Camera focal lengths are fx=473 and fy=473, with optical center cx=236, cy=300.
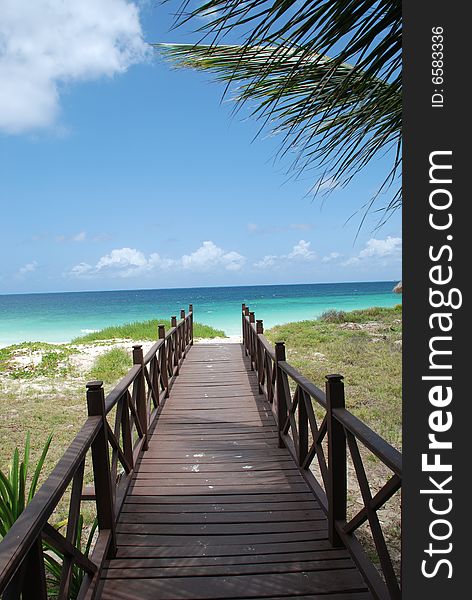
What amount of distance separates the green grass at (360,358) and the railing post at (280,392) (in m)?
1.93

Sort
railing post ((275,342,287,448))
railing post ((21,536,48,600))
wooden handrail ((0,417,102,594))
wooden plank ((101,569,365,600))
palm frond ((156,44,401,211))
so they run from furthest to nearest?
railing post ((275,342,287,448)), wooden plank ((101,569,365,600)), palm frond ((156,44,401,211)), railing post ((21,536,48,600)), wooden handrail ((0,417,102,594))

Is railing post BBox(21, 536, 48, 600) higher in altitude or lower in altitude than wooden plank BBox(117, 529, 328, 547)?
higher

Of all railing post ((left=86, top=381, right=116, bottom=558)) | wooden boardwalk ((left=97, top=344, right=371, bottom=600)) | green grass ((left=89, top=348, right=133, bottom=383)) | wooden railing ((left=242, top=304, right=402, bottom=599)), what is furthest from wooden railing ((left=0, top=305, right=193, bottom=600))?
green grass ((left=89, top=348, right=133, bottom=383))

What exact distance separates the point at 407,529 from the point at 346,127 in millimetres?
1762

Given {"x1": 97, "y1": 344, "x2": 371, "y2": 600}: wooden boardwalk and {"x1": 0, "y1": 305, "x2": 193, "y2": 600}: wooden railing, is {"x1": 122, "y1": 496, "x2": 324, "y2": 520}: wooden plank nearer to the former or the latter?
{"x1": 97, "y1": 344, "x2": 371, "y2": 600}: wooden boardwalk

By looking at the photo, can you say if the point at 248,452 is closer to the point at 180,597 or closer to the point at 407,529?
the point at 180,597

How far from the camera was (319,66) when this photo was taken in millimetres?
2117

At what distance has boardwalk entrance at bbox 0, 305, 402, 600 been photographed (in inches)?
77.0

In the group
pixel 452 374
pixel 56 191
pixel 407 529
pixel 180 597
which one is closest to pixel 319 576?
pixel 180 597

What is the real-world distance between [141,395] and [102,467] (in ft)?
5.60

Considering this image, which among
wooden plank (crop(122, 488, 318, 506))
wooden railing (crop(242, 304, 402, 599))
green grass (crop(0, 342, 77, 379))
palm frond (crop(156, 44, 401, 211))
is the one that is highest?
palm frond (crop(156, 44, 401, 211))

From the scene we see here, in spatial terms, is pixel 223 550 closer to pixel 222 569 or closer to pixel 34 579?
pixel 222 569

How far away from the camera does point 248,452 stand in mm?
4574

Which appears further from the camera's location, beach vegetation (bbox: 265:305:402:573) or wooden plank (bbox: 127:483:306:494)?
beach vegetation (bbox: 265:305:402:573)
